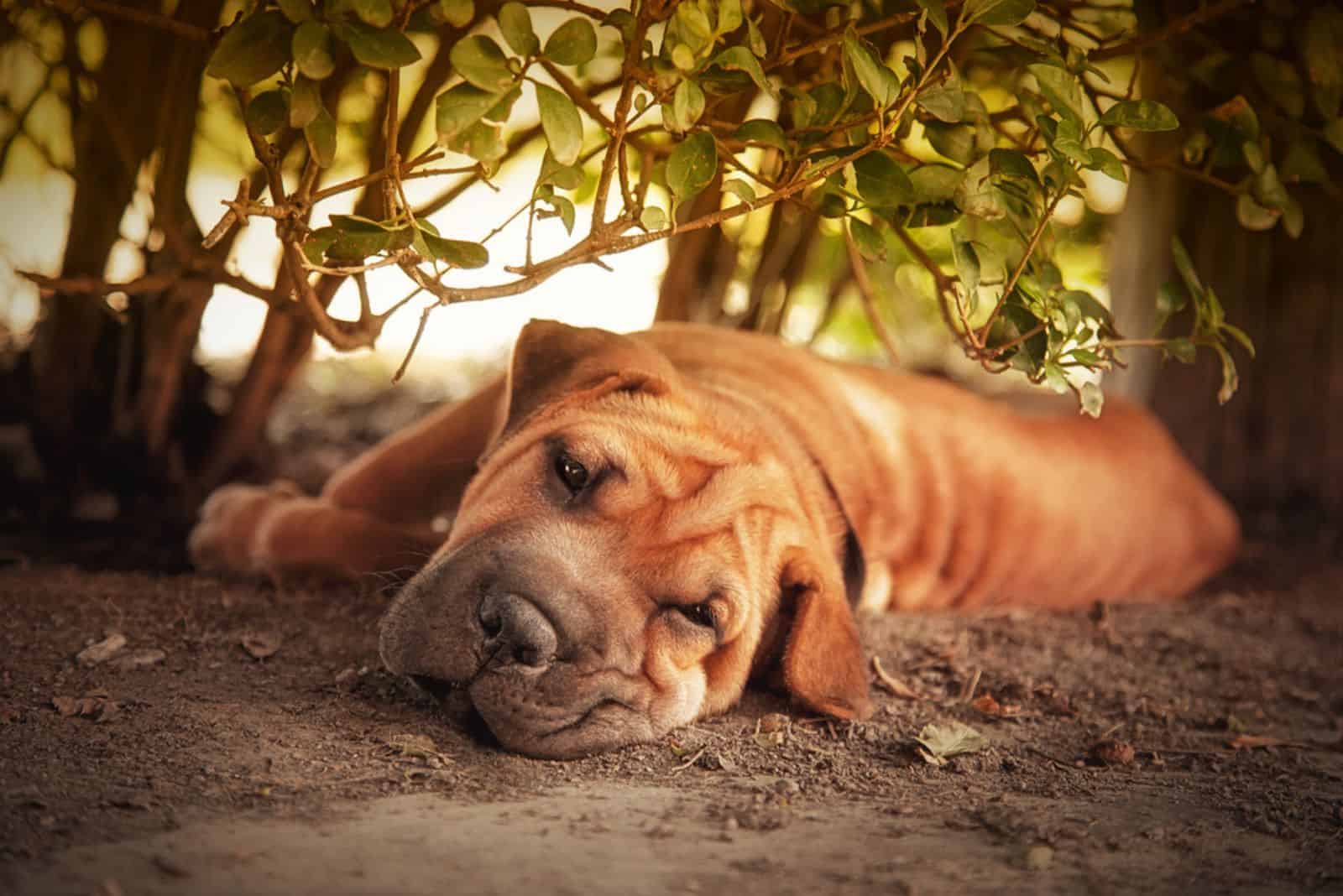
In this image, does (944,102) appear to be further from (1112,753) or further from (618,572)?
(1112,753)

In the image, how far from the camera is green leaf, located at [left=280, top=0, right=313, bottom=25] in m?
2.57

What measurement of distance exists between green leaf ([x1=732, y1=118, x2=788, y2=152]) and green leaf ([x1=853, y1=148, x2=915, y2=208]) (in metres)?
0.20

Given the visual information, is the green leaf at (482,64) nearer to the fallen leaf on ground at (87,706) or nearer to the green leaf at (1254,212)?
the fallen leaf on ground at (87,706)

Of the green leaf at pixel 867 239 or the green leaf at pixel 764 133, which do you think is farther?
the green leaf at pixel 867 239

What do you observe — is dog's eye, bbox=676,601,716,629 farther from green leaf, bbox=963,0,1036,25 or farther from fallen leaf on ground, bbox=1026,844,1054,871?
green leaf, bbox=963,0,1036,25

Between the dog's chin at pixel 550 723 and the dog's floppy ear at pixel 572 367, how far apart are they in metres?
1.00

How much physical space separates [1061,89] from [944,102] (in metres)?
0.27

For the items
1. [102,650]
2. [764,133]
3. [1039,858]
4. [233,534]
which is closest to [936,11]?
[764,133]

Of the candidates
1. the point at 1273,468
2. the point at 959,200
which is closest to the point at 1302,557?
the point at 1273,468

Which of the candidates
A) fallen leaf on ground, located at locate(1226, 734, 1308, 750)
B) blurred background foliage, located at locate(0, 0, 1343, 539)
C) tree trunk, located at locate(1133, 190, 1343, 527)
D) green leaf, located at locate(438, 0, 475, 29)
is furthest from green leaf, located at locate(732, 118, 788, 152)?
tree trunk, located at locate(1133, 190, 1343, 527)

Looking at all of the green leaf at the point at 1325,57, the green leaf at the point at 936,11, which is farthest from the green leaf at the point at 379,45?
the green leaf at the point at 1325,57

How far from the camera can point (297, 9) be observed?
2588 millimetres

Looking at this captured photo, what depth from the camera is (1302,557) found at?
6168mm

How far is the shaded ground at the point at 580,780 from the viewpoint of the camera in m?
2.28
